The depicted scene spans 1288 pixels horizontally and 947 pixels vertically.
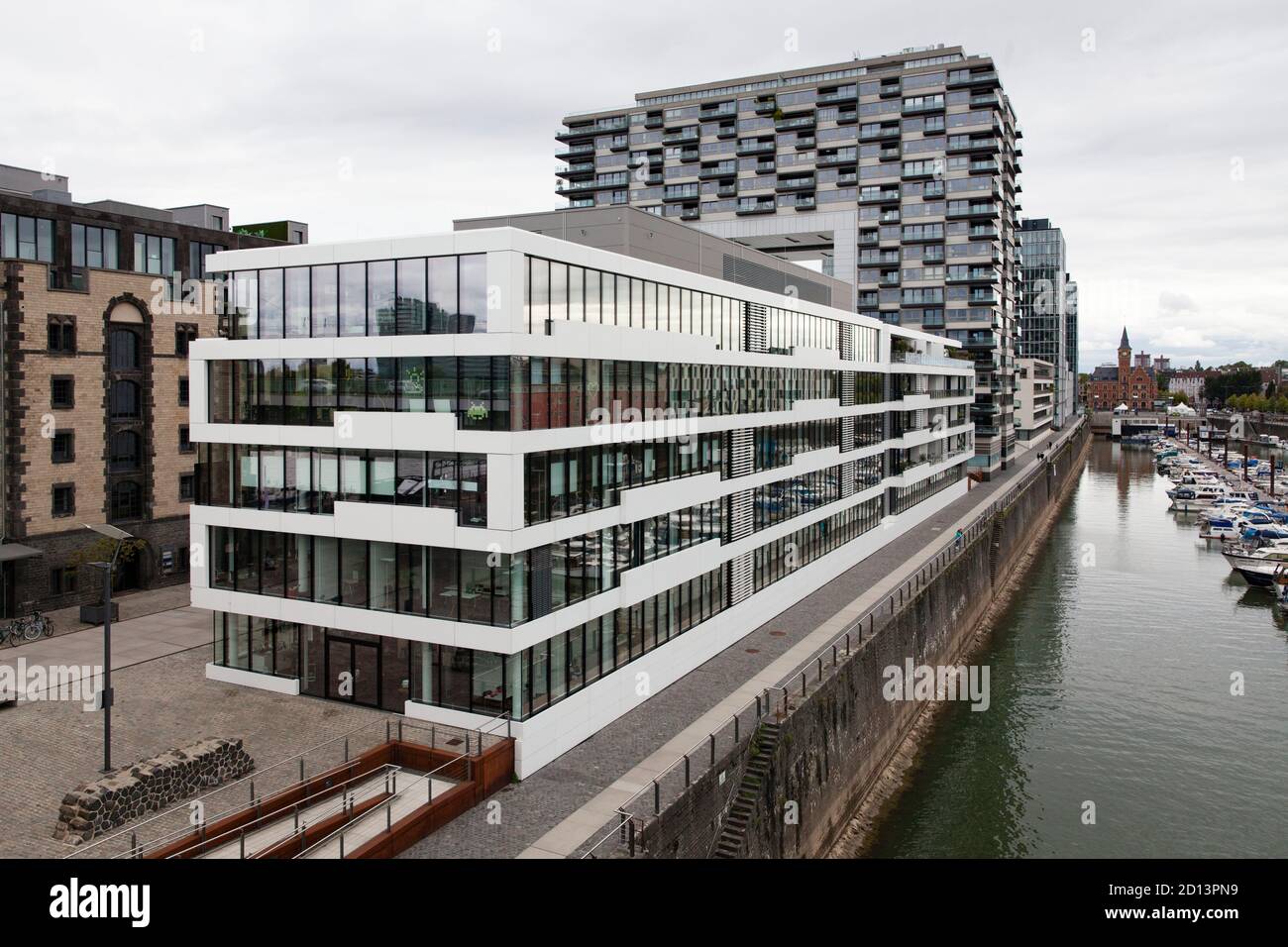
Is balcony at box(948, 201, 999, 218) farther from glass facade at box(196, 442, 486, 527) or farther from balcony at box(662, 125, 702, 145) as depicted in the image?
glass facade at box(196, 442, 486, 527)

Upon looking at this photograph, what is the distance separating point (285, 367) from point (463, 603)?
872 centimetres

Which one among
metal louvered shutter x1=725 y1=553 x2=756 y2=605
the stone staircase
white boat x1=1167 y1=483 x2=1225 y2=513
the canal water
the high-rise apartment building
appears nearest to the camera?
the stone staircase

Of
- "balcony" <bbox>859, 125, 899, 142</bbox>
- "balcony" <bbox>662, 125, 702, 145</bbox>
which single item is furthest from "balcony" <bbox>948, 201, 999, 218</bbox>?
"balcony" <bbox>662, 125, 702, 145</bbox>

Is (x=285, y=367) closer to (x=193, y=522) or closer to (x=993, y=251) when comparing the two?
(x=193, y=522)

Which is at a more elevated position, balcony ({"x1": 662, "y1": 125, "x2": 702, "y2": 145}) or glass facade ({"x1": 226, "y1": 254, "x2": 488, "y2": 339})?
balcony ({"x1": 662, "y1": 125, "x2": 702, "y2": 145})

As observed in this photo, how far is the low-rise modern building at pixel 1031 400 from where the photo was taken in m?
132

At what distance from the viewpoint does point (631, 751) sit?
24.5 metres

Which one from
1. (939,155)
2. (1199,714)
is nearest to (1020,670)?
(1199,714)

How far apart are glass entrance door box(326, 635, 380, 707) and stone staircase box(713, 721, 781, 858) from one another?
9.91m

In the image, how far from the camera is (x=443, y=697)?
81.3 feet

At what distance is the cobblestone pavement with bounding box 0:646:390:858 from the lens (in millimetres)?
20875

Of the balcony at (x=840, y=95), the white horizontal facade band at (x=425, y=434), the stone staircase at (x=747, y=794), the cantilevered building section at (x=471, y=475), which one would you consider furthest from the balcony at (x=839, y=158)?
the stone staircase at (x=747, y=794)

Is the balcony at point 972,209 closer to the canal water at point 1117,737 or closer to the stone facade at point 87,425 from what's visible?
the canal water at point 1117,737

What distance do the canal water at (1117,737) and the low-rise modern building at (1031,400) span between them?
71979 millimetres
